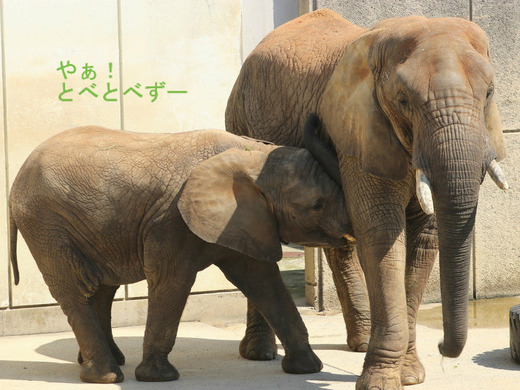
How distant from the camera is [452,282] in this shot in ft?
17.8

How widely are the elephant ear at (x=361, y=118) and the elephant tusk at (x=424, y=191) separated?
0.47 meters

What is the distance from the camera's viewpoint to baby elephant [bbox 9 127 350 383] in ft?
21.0

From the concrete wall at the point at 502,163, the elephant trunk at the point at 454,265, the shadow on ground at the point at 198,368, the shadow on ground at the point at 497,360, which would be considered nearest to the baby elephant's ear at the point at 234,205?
the shadow on ground at the point at 198,368

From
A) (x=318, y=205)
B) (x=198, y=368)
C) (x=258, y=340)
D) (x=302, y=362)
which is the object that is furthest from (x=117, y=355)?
(x=318, y=205)

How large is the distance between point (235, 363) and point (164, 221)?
1306 millimetres

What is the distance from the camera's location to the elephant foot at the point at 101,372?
6.60 meters

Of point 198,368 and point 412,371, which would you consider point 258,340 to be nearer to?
point 198,368

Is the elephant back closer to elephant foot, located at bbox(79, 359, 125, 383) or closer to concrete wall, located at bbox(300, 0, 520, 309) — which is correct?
elephant foot, located at bbox(79, 359, 125, 383)

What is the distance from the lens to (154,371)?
21.6 feet

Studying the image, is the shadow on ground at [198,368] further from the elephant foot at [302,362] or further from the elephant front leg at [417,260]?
the elephant front leg at [417,260]

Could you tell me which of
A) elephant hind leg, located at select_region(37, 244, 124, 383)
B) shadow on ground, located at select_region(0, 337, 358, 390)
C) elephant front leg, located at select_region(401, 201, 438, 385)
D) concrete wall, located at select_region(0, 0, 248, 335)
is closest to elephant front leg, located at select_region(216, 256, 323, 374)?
shadow on ground, located at select_region(0, 337, 358, 390)

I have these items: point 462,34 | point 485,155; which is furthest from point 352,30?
point 485,155

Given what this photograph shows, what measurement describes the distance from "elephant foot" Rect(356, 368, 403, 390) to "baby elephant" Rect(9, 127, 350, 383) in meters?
0.86

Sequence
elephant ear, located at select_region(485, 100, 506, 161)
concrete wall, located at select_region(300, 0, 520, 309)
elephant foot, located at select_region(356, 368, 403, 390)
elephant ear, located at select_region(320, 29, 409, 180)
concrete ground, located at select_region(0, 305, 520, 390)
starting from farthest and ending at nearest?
1. concrete wall, located at select_region(300, 0, 520, 309)
2. concrete ground, located at select_region(0, 305, 520, 390)
3. elephant foot, located at select_region(356, 368, 403, 390)
4. elephant ear, located at select_region(320, 29, 409, 180)
5. elephant ear, located at select_region(485, 100, 506, 161)
